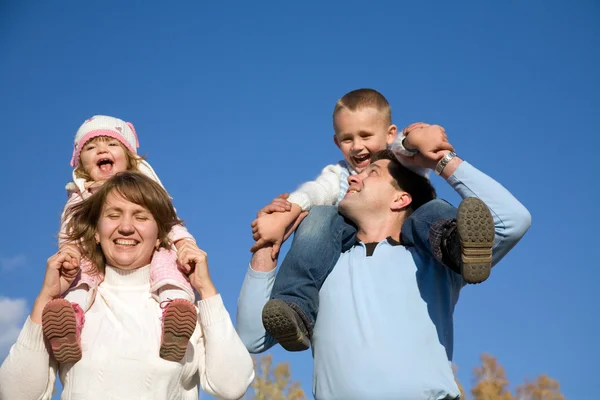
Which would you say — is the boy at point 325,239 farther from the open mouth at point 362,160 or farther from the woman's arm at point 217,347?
the woman's arm at point 217,347

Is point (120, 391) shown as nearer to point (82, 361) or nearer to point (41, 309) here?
point (82, 361)

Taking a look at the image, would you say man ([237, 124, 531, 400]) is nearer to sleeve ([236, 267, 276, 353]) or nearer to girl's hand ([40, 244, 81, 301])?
sleeve ([236, 267, 276, 353])

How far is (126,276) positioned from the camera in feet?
16.6

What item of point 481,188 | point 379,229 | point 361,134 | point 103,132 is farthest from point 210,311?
point 361,134

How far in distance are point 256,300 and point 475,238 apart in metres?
1.58

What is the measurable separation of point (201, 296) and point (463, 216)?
1636 millimetres

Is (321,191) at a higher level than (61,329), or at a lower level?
higher

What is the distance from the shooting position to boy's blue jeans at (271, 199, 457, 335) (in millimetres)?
4957

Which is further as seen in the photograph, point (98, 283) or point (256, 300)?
point (256, 300)

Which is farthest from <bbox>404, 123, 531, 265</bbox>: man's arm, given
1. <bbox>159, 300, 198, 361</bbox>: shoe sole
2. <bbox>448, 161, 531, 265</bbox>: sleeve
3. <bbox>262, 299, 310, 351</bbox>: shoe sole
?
<bbox>159, 300, 198, 361</bbox>: shoe sole

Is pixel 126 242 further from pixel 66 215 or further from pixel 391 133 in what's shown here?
pixel 391 133

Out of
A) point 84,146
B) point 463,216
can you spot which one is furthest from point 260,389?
point 463,216

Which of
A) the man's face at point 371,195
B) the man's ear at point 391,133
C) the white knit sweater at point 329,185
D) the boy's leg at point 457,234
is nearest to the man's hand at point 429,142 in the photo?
the white knit sweater at point 329,185

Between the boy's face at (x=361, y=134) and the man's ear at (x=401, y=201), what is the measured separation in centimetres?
89
